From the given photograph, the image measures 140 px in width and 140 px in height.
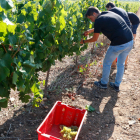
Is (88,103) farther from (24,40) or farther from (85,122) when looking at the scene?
(24,40)

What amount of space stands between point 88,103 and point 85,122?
551 millimetres

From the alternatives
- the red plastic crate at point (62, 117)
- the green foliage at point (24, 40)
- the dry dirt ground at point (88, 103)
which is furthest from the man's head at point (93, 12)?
the red plastic crate at point (62, 117)

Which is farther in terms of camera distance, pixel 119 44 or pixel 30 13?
pixel 119 44

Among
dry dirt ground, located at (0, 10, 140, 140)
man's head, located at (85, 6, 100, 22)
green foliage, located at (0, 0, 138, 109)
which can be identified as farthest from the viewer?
man's head, located at (85, 6, 100, 22)

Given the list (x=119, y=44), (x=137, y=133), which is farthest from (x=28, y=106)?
(x=119, y=44)

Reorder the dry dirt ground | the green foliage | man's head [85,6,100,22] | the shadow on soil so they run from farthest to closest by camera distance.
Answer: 1. man's head [85,6,100,22]
2. the dry dirt ground
3. the shadow on soil
4. the green foliage

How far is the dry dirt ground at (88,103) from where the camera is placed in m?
2.54

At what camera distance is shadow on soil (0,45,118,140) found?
2.43 metres

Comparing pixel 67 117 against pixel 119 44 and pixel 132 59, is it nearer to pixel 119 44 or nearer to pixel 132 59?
pixel 119 44

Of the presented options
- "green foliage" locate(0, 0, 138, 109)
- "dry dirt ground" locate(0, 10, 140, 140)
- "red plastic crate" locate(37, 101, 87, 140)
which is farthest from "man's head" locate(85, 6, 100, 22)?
"red plastic crate" locate(37, 101, 87, 140)

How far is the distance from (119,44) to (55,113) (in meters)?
1.84

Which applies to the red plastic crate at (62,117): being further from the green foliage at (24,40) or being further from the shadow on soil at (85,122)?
the green foliage at (24,40)

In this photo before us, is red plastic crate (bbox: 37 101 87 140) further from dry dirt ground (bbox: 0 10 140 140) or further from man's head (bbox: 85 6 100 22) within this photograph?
man's head (bbox: 85 6 100 22)

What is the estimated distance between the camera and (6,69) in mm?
1326
